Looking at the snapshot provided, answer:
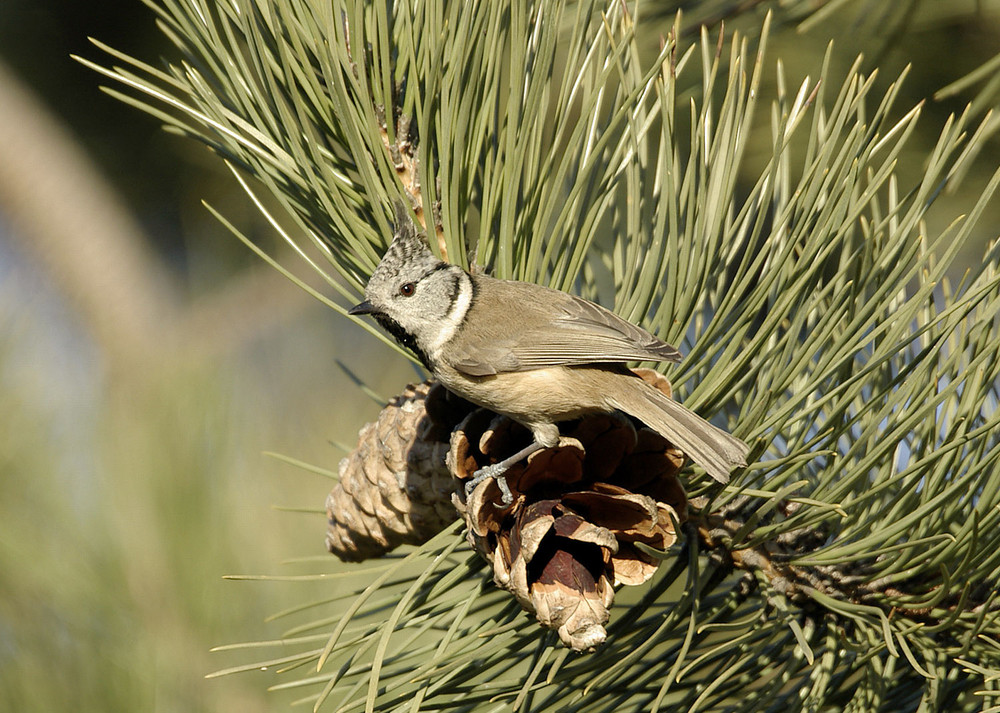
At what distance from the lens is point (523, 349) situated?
72.5 inches

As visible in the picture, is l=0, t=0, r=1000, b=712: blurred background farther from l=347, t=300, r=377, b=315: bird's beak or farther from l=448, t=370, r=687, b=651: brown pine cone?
l=448, t=370, r=687, b=651: brown pine cone

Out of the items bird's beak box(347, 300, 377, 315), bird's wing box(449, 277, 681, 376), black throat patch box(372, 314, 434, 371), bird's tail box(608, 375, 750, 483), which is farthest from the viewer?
black throat patch box(372, 314, 434, 371)

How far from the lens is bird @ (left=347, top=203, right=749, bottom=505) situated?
130cm

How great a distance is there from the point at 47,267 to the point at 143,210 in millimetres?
1821

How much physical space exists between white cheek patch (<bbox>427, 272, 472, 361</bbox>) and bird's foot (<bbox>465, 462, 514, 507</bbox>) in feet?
1.57

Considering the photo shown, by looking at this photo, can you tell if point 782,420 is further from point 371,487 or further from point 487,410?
point 371,487

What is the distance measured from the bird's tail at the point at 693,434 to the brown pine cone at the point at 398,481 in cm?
34

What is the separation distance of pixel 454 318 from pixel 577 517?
0.76 m

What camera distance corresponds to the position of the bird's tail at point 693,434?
124cm

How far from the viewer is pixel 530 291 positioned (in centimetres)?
154

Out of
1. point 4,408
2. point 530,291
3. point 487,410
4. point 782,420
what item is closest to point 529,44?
point 530,291

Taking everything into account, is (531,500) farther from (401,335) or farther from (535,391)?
(401,335)

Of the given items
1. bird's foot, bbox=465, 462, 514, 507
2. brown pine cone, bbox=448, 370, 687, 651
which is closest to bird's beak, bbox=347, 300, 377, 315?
brown pine cone, bbox=448, 370, 687, 651

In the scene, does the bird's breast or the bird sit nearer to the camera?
the bird
